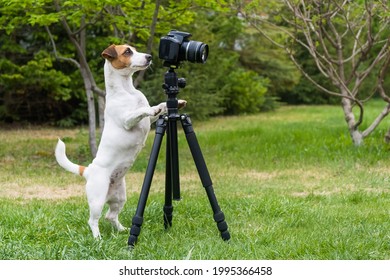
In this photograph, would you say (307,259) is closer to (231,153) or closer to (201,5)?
(201,5)

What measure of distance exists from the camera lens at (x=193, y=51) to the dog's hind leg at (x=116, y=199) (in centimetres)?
106

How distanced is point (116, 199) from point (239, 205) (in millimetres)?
1443

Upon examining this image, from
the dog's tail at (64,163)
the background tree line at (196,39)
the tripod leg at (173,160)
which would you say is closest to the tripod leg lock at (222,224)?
the tripod leg at (173,160)

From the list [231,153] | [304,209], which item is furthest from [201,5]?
[304,209]

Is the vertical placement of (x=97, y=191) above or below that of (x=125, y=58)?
below

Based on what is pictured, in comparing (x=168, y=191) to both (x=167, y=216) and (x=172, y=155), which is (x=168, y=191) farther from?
(x=172, y=155)

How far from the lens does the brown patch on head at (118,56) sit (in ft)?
13.8

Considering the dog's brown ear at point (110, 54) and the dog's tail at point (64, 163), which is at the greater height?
the dog's brown ear at point (110, 54)

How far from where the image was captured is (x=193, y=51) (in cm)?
410

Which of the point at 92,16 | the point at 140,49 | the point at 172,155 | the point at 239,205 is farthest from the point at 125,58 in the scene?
the point at 140,49

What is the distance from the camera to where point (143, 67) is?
168 inches

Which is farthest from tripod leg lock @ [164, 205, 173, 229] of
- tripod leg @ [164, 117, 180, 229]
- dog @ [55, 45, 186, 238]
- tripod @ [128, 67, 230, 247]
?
dog @ [55, 45, 186, 238]

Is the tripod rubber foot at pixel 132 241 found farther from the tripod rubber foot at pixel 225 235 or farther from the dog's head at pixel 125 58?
the dog's head at pixel 125 58

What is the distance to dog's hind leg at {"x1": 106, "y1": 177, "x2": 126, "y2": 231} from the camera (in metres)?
4.49
